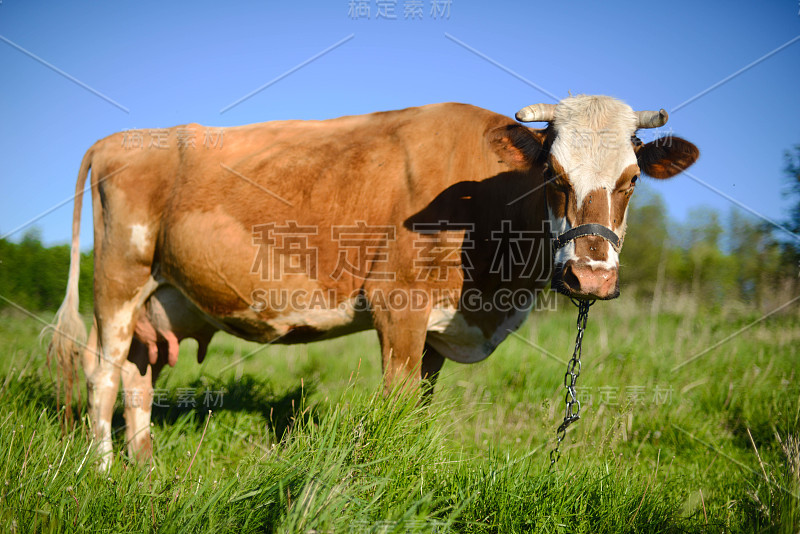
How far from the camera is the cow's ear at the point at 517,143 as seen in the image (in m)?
3.53

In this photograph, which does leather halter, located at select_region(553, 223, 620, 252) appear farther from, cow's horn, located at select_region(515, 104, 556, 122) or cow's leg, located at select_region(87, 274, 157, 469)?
cow's leg, located at select_region(87, 274, 157, 469)

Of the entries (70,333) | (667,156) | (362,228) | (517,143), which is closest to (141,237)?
(70,333)

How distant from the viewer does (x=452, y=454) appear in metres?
2.95

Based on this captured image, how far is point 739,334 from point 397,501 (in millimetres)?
6281

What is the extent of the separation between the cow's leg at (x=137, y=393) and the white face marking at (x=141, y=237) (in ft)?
3.13

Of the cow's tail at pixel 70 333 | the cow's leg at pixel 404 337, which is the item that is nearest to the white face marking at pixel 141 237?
the cow's tail at pixel 70 333

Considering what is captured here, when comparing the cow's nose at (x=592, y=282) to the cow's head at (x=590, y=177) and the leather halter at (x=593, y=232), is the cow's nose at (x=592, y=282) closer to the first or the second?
the cow's head at (x=590, y=177)

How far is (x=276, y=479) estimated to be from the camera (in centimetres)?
229

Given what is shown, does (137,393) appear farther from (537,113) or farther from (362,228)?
(537,113)

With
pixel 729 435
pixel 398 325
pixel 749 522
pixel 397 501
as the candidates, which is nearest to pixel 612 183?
pixel 398 325

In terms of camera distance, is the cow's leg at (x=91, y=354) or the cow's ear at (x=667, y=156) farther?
the cow's leg at (x=91, y=354)

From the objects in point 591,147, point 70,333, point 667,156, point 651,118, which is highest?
point 651,118

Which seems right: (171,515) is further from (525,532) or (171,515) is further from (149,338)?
(149,338)

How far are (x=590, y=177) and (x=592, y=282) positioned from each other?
0.65 meters
